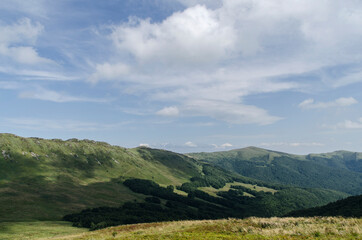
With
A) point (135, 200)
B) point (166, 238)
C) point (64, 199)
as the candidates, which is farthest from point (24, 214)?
point (166, 238)

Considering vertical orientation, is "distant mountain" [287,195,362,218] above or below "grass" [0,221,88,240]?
above

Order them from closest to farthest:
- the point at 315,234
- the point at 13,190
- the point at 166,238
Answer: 1. the point at 315,234
2. the point at 166,238
3. the point at 13,190

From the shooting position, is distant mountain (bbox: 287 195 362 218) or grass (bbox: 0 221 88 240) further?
distant mountain (bbox: 287 195 362 218)

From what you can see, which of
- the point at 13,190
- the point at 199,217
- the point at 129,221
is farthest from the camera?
the point at 199,217

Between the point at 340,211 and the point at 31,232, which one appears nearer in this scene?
the point at 31,232

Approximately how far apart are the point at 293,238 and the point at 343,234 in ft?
19.5

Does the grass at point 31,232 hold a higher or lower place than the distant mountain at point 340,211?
lower

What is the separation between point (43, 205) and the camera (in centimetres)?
12862

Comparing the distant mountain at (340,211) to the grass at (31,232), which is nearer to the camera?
the grass at (31,232)

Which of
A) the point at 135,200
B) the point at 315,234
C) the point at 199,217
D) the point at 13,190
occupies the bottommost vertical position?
the point at 199,217

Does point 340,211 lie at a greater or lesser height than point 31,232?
greater

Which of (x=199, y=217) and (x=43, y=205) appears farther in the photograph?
(x=199, y=217)

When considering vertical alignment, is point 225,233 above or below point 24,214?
above

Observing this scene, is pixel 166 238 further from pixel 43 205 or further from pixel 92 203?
pixel 92 203
